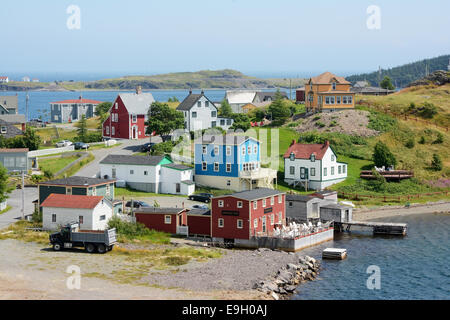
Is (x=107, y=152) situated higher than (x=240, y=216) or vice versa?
(x=107, y=152)

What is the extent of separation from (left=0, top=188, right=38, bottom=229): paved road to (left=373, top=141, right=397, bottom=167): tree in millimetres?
44174

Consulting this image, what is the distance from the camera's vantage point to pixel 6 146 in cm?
9456

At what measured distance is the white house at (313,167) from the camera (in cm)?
8338

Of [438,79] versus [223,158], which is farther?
[438,79]

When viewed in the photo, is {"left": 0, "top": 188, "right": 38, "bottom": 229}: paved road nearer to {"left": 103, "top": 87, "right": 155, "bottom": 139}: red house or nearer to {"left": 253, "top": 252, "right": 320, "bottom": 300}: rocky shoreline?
{"left": 253, "top": 252, "right": 320, "bottom": 300}: rocky shoreline

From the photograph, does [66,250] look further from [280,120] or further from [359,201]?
[280,120]

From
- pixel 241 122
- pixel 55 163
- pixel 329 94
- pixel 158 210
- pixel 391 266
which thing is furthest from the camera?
pixel 329 94

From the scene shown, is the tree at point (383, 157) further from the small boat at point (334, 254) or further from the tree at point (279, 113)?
the small boat at point (334, 254)

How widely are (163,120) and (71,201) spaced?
38.4m

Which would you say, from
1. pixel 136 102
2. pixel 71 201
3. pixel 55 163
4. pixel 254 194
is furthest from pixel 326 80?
pixel 71 201

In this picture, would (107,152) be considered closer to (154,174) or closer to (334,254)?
(154,174)

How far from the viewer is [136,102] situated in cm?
10812

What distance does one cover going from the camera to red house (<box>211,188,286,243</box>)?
6091 cm
